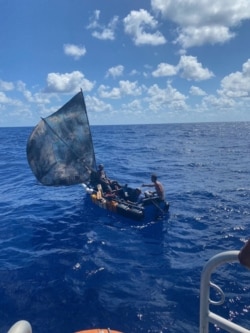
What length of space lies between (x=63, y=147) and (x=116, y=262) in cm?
1100

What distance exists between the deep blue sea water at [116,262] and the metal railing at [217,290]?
5287mm

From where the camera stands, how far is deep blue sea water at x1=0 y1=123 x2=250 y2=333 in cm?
850

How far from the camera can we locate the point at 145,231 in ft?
48.1

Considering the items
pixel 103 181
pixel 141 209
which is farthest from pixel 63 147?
pixel 141 209

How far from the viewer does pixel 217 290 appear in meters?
3.23

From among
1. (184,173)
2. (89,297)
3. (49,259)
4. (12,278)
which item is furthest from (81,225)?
(184,173)

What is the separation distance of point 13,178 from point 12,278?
21165mm

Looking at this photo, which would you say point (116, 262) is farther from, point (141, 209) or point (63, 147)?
point (63, 147)

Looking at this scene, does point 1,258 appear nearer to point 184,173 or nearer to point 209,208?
point 209,208

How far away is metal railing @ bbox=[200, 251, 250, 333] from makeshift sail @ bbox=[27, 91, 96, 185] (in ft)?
57.0

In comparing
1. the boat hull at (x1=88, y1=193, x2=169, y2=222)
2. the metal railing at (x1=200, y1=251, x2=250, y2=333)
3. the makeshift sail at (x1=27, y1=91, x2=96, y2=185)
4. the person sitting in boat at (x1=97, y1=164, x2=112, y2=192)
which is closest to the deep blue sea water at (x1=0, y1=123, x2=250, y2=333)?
the boat hull at (x1=88, y1=193, x2=169, y2=222)

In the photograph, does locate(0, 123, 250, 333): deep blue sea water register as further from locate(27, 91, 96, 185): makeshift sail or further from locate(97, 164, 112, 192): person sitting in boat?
locate(27, 91, 96, 185): makeshift sail

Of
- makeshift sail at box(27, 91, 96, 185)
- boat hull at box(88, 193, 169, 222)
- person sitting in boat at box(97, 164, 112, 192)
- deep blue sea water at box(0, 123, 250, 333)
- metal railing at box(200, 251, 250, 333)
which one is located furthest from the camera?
makeshift sail at box(27, 91, 96, 185)

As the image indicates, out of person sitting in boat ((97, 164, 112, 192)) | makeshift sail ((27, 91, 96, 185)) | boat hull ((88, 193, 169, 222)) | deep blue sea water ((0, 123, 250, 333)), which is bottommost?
deep blue sea water ((0, 123, 250, 333))
